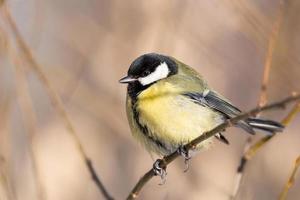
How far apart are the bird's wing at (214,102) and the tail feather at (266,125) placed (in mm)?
255

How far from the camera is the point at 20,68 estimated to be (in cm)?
206

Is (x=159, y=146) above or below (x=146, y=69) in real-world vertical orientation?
below

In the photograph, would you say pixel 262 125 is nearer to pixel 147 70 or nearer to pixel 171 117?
pixel 171 117

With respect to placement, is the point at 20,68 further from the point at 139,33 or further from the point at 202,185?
the point at 139,33

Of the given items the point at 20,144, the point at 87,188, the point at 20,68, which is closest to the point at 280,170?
the point at 87,188

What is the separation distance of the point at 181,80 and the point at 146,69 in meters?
0.14

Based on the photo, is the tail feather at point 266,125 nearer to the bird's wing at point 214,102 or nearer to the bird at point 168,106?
the bird at point 168,106

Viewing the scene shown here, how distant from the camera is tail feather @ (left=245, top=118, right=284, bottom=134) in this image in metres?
1.79

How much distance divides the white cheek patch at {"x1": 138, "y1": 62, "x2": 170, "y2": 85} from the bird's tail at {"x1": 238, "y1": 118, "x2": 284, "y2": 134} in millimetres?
418

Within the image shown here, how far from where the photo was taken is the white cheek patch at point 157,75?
237 cm

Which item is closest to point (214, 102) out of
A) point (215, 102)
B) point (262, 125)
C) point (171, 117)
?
point (215, 102)

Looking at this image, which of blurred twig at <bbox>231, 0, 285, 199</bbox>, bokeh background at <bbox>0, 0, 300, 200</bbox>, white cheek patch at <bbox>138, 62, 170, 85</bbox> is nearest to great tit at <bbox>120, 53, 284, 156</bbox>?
white cheek patch at <bbox>138, 62, 170, 85</bbox>

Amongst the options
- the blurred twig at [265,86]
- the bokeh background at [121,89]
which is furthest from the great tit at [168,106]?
the bokeh background at [121,89]

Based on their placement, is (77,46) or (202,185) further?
(77,46)
